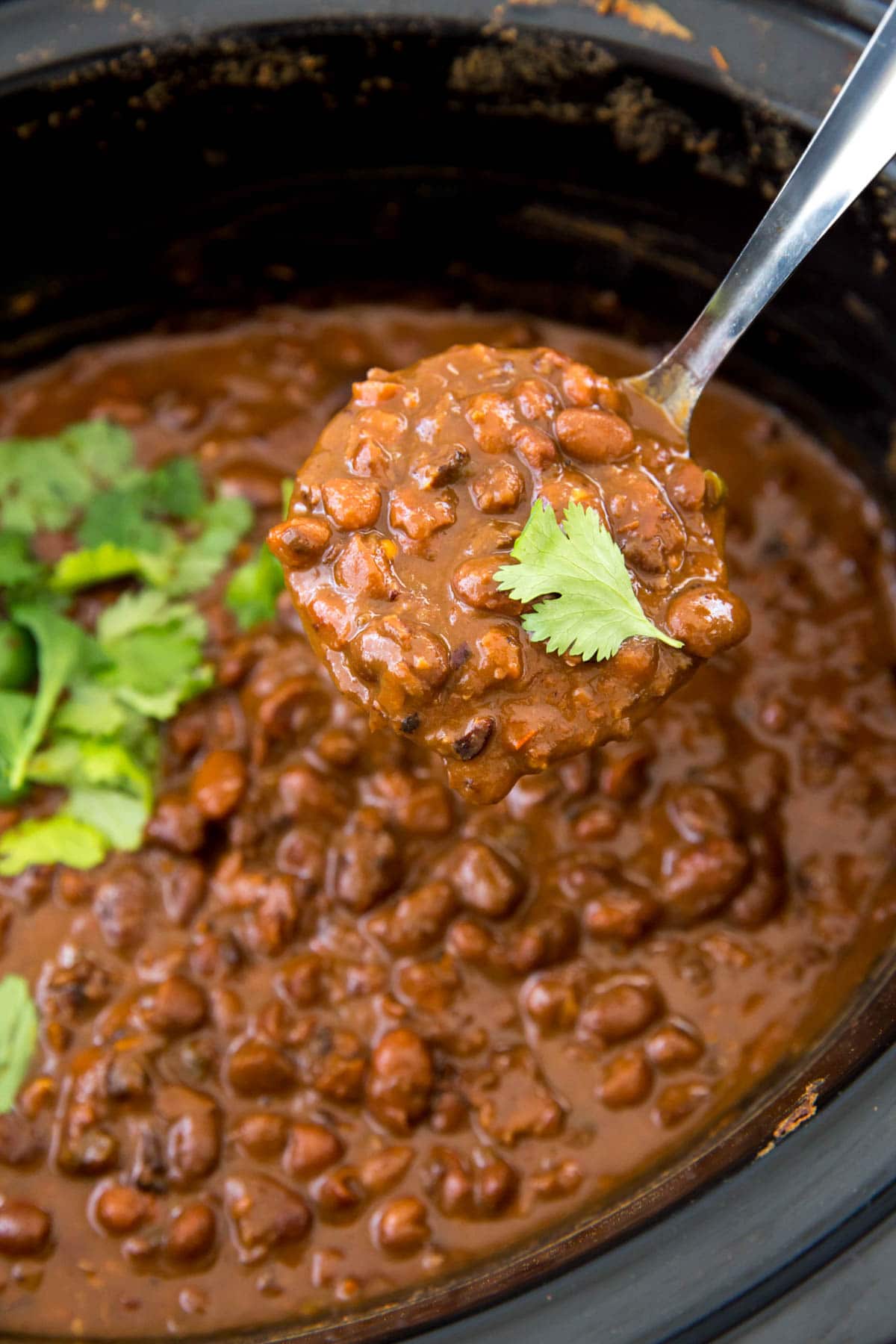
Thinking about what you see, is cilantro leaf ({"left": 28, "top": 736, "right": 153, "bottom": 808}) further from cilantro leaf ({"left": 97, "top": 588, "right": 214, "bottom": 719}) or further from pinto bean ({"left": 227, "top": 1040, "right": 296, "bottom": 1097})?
pinto bean ({"left": 227, "top": 1040, "right": 296, "bottom": 1097})

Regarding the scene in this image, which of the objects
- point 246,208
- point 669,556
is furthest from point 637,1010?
point 246,208

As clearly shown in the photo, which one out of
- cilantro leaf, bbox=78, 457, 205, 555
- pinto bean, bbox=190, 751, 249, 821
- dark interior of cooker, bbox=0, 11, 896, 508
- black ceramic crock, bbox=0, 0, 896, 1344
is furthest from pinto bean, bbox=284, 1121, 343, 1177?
dark interior of cooker, bbox=0, 11, 896, 508

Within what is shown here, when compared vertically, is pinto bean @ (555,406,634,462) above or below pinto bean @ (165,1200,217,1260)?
above

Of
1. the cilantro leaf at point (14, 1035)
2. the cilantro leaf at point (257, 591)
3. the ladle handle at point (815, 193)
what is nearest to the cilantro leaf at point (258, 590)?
the cilantro leaf at point (257, 591)

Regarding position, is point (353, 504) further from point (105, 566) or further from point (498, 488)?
point (105, 566)

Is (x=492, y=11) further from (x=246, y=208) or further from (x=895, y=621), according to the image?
(x=895, y=621)

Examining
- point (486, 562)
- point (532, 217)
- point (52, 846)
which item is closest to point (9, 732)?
point (52, 846)

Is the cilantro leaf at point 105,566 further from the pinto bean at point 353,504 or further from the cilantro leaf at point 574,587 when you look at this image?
the cilantro leaf at point 574,587
